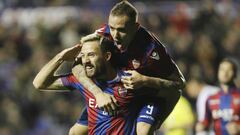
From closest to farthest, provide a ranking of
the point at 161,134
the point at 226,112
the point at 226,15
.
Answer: the point at 226,112 < the point at 161,134 < the point at 226,15

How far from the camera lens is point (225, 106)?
402 inches

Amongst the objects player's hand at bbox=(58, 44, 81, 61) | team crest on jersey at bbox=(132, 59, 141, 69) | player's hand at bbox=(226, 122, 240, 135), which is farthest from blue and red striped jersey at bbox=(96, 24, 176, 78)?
player's hand at bbox=(226, 122, 240, 135)

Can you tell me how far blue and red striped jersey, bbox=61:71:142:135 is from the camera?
7793 millimetres

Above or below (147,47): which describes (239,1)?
below

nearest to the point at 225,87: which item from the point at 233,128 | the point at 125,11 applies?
the point at 233,128

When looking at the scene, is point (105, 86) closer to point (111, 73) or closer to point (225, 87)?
point (111, 73)

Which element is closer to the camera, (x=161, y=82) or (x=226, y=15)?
(x=161, y=82)

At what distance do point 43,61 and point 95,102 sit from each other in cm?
699

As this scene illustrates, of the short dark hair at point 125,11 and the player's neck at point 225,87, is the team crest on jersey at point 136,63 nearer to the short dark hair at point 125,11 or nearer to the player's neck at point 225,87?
the short dark hair at point 125,11

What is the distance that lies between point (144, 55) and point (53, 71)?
2.76 feet

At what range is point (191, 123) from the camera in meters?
11.7

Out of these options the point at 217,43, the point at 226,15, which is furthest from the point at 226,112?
the point at 226,15

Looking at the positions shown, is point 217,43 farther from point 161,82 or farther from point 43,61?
point 161,82

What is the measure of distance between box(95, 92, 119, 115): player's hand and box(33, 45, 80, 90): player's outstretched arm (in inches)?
17.1
